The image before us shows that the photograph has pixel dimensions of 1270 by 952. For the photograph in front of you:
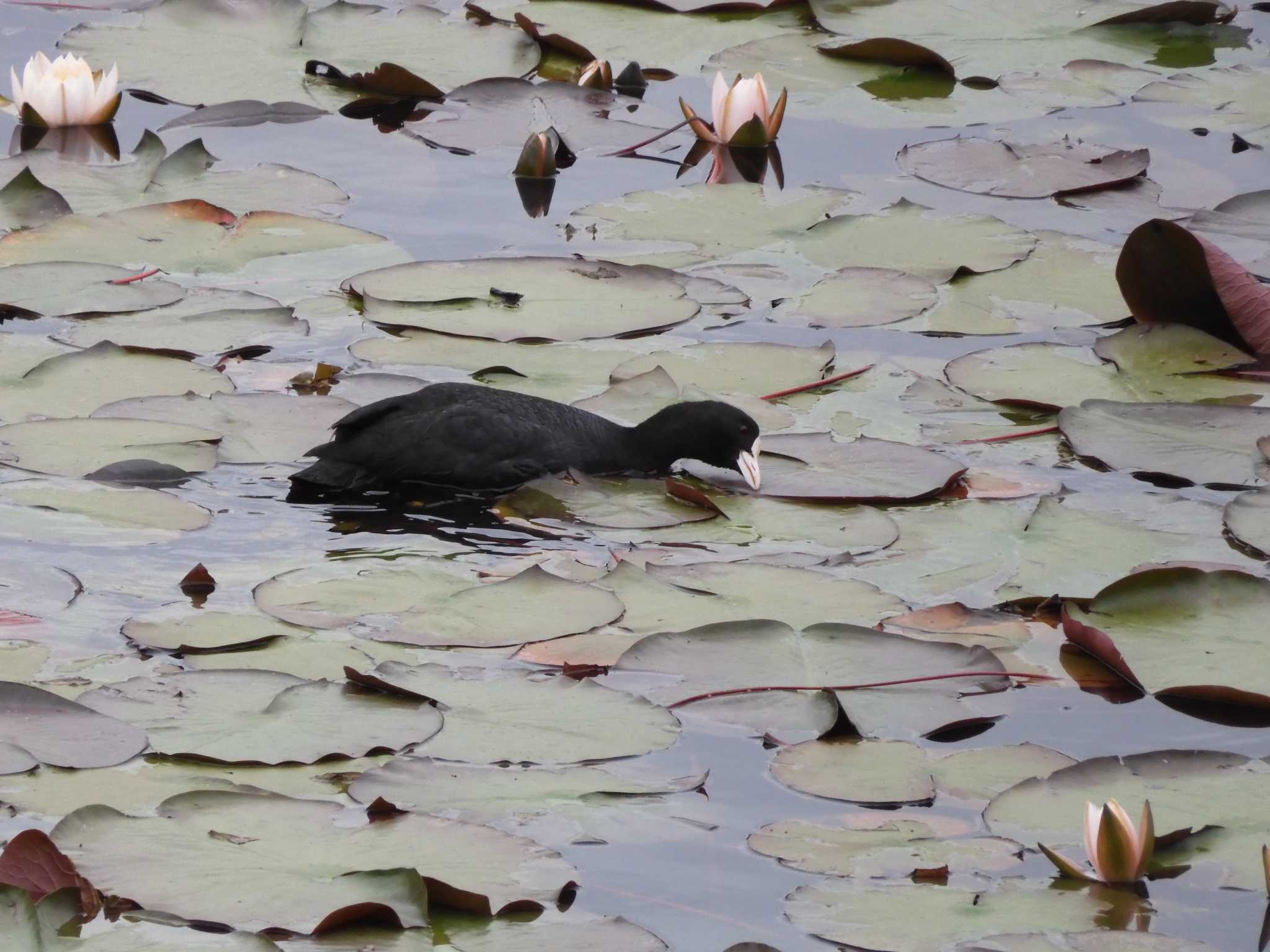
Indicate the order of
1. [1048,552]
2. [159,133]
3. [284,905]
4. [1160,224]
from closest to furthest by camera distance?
[284,905]
[1048,552]
[1160,224]
[159,133]

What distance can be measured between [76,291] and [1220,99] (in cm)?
464

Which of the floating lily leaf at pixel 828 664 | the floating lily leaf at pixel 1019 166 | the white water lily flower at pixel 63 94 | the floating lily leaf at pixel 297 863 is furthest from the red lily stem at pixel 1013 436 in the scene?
the white water lily flower at pixel 63 94

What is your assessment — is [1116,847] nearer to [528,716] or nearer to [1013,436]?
[528,716]

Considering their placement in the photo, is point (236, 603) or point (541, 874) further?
point (236, 603)

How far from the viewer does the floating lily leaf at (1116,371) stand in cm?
552

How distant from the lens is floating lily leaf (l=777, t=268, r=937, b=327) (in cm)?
591

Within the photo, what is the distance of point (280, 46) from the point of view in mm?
8000

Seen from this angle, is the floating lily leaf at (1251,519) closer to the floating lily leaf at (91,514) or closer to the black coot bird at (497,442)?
the black coot bird at (497,442)

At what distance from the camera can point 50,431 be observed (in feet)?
16.2

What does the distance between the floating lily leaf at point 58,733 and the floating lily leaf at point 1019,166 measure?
426 centimetres

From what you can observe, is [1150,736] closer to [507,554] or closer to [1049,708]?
[1049,708]

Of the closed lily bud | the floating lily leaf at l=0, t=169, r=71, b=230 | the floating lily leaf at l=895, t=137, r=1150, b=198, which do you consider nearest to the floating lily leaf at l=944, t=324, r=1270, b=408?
the floating lily leaf at l=895, t=137, r=1150, b=198

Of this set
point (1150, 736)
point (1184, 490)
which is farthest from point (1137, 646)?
point (1184, 490)

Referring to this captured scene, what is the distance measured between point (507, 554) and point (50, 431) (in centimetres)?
127
